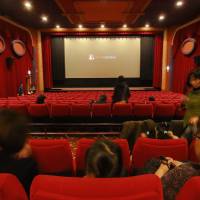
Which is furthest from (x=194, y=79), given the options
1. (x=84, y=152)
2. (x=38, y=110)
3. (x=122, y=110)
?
(x=38, y=110)

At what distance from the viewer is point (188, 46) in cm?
1120

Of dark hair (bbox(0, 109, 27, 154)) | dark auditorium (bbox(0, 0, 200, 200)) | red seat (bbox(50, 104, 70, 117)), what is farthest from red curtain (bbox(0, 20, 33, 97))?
dark hair (bbox(0, 109, 27, 154))

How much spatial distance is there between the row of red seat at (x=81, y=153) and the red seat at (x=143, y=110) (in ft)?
9.30

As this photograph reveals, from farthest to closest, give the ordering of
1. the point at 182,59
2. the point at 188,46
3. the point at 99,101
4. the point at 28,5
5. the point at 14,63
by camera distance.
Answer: the point at 182,59, the point at 14,63, the point at 188,46, the point at 28,5, the point at 99,101

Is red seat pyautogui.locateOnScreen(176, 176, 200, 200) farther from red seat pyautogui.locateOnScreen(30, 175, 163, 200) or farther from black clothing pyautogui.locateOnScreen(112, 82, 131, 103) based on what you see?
black clothing pyautogui.locateOnScreen(112, 82, 131, 103)

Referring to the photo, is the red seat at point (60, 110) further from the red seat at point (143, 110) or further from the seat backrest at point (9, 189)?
the seat backrest at point (9, 189)

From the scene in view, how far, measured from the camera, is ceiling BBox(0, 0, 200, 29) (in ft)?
27.3

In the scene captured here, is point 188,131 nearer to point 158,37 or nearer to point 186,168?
point 186,168

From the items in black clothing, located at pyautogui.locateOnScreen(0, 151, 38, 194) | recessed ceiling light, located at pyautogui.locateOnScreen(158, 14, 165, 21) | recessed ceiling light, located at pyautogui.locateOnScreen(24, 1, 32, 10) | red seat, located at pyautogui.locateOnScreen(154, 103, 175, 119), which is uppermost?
recessed ceiling light, located at pyautogui.locateOnScreen(158, 14, 165, 21)

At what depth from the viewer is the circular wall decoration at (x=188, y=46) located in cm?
1074

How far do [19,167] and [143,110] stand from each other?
3788 millimetres

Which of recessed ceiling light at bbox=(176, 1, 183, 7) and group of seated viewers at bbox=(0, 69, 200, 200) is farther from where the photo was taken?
recessed ceiling light at bbox=(176, 1, 183, 7)

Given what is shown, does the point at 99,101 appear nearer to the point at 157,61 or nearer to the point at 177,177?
the point at 177,177

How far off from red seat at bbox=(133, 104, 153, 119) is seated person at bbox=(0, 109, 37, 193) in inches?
144
